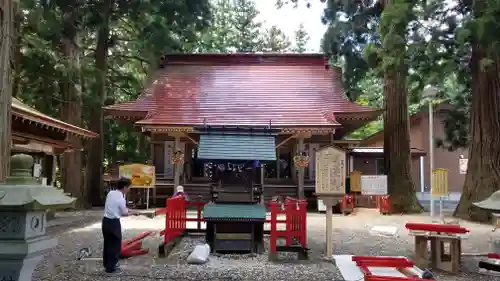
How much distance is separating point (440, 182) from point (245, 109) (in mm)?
9261

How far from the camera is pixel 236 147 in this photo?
9.14 metres

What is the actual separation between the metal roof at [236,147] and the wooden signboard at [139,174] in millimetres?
8164

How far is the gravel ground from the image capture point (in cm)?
671

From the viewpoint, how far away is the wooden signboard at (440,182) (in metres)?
12.6

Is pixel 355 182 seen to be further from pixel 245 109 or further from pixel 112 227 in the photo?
pixel 112 227

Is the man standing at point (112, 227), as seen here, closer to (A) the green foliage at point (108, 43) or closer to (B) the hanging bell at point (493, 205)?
(B) the hanging bell at point (493, 205)

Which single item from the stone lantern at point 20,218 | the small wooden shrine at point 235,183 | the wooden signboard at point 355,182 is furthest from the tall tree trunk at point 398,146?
the stone lantern at point 20,218

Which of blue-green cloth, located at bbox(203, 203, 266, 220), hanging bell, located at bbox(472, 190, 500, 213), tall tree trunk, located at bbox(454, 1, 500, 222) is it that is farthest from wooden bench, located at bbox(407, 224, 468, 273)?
tall tree trunk, located at bbox(454, 1, 500, 222)

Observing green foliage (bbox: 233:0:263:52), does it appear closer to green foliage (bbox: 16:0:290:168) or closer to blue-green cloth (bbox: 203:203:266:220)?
green foliage (bbox: 16:0:290:168)

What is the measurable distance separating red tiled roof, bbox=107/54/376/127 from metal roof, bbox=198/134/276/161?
8549 mm

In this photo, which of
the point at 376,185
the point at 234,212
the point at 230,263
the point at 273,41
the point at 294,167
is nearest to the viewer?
A: the point at 230,263

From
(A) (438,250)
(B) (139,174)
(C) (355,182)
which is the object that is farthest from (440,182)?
(B) (139,174)

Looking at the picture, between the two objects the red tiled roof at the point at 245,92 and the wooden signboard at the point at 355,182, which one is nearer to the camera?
the wooden signboard at the point at 355,182

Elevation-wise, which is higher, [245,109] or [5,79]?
[245,109]
